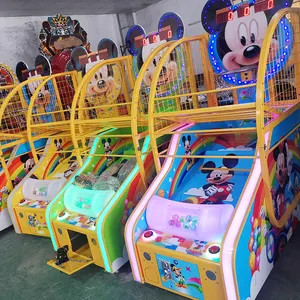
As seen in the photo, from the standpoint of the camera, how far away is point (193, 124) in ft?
10.6

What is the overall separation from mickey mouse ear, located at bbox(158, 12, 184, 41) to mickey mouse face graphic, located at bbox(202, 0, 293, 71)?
0.36 m

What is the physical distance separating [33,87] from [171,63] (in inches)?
110

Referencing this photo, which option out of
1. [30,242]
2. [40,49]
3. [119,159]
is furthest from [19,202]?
[40,49]

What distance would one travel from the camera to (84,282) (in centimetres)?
305

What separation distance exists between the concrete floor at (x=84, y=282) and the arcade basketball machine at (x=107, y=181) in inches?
4.6

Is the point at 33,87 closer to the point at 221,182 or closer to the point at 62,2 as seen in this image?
the point at 62,2

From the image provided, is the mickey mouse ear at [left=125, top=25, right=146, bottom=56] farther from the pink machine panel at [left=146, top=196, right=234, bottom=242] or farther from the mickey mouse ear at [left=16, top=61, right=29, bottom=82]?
the mickey mouse ear at [left=16, top=61, right=29, bottom=82]

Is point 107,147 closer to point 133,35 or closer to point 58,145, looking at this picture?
point 58,145

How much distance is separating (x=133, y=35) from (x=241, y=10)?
138 centimetres

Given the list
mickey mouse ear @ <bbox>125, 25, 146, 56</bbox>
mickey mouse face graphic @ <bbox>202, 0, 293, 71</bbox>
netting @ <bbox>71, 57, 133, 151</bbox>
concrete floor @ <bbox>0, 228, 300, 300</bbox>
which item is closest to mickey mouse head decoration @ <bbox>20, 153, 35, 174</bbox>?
netting @ <bbox>71, 57, 133, 151</bbox>

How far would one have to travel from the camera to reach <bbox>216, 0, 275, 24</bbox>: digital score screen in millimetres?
2721

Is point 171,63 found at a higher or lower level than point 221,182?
higher

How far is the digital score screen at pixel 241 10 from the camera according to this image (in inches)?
107

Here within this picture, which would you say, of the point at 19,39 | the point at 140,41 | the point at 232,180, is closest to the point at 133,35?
the point at 140,41
